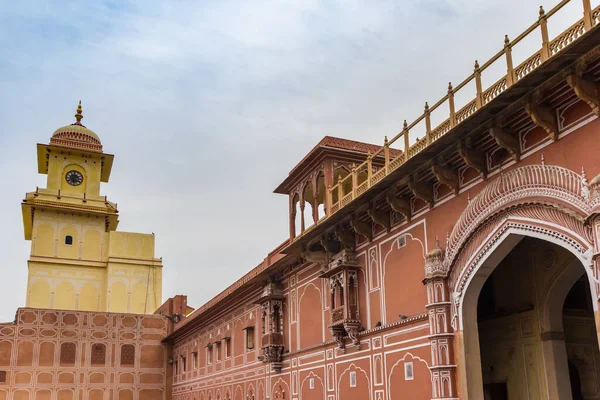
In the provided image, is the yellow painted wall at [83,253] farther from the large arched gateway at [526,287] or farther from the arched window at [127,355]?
the large arched gateway at [526,287]

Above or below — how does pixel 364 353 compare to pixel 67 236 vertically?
below

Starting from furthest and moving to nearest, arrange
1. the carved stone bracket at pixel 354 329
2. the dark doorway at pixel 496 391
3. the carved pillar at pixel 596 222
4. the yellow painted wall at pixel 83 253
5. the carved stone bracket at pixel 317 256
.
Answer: the yellow painted wall at pixel 83 253 < the carved stone bracket at pixel 317 256 < the carved stone bracket at pixel 354 329 < the dark doorway at pixel 496 391 < the carved pillar at pixel 596 222

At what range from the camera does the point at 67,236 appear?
1630 inches

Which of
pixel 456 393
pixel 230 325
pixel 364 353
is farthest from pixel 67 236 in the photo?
pixel 456 393

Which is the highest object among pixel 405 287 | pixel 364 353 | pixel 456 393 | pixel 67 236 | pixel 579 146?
pixel 67 236

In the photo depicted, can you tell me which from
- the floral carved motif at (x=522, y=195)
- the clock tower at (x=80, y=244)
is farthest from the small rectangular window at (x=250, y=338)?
the clock tower at (x=80, y=244)

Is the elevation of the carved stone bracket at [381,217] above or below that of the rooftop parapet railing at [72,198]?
below

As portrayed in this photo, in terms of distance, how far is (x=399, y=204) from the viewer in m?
13.5

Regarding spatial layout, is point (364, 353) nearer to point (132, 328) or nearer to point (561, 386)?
point (561, 386)

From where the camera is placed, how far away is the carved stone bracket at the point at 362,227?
49.5 ft

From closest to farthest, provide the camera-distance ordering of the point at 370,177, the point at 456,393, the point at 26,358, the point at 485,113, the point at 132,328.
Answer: the point at 485,113, the point at 456,393, the point at 370,177, the point at 26,358, the point at 132,328

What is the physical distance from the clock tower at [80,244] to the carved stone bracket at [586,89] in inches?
1420

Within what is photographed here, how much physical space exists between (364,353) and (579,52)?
327 inches

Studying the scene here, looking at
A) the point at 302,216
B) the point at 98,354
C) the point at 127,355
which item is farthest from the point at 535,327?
the point at 98,354
